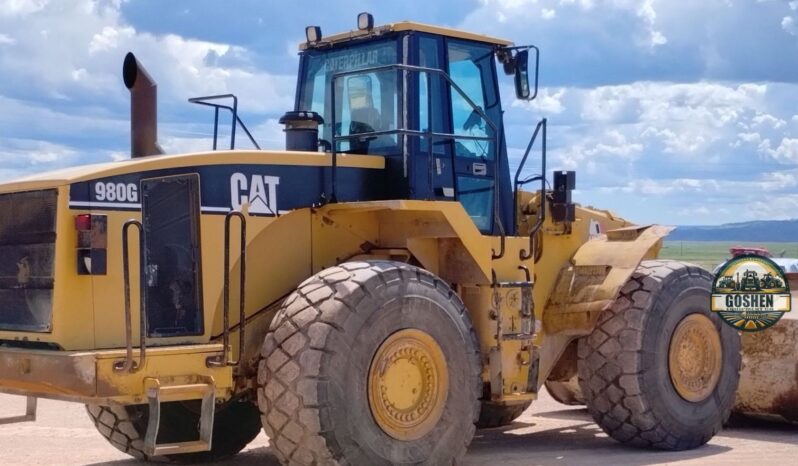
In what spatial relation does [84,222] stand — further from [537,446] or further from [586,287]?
[537,446]

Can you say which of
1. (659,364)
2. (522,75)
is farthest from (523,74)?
(659,364)

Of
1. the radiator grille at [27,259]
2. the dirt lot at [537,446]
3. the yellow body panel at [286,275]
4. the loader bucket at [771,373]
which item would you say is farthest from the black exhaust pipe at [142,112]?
the loader bucket at [771,373]

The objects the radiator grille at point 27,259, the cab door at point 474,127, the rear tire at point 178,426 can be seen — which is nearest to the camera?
the radiator grille at point 27,259

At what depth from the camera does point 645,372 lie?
984 cm

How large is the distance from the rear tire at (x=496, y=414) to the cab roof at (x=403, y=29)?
10.2ft

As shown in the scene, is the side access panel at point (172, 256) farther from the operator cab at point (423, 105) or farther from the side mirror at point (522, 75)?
the side mirror at point (522, 75)

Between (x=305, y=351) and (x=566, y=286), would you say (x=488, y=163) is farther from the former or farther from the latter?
(x=305, y=351)

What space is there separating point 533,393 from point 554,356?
705 millimetres

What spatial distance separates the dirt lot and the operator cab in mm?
1840

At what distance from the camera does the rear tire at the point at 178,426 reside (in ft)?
30.0

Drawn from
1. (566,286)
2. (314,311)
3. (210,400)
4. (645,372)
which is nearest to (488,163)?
(566,286)

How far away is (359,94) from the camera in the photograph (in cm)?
966

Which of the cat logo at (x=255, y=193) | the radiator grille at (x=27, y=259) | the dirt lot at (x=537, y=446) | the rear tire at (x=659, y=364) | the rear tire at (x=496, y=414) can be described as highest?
the cat logo at (x=255, y=193)

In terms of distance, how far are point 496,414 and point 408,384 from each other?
2.84 m
